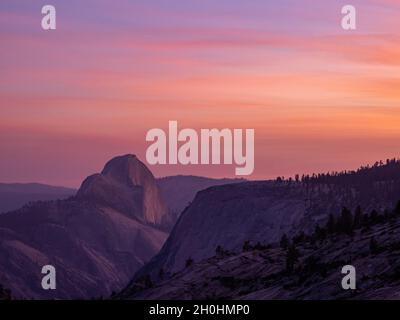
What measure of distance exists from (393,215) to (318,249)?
1666 centimetres

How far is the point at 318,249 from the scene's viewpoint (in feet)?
632

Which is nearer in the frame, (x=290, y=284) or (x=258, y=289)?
(x=290, y=284)

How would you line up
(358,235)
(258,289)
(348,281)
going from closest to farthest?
1. (348,281)
2. (258,289)
3. (358,235)
